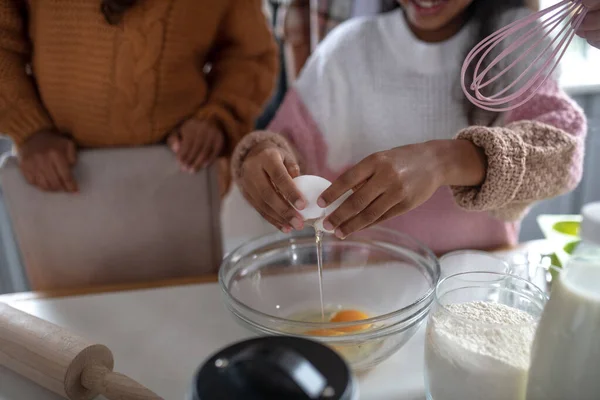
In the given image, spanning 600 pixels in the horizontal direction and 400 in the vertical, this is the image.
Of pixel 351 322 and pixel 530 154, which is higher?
pixel 530 154

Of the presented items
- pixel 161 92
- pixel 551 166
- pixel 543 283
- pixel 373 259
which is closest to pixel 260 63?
pixel 161 92

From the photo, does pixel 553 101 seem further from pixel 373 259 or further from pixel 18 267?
pixel 18 267

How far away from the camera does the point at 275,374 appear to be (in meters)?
0.40

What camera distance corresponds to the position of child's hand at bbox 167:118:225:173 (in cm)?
116

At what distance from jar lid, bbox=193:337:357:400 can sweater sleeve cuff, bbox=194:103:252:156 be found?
0.83m

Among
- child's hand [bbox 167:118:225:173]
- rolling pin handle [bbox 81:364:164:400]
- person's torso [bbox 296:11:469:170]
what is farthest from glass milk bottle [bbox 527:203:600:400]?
child's hand [bbox 167:118:225:173]

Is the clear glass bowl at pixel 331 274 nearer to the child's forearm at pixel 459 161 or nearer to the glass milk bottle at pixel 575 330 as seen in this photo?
the child's forearm at pixel 459 161

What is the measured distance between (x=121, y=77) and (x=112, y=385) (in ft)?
2.27

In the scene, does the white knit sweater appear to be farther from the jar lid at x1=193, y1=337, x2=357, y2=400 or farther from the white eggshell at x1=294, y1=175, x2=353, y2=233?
the jar lid at x1=193, y1=337, x2=357, y2=400

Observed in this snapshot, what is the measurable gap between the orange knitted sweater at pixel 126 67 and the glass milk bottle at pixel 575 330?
878mm

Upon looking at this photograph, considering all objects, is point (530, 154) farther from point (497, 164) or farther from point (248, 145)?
point (248, 145)

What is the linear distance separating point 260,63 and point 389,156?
660mm

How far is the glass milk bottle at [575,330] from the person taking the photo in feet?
1.46

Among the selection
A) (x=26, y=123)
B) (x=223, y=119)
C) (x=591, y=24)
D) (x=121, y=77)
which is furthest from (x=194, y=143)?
(x=591, y=24)
